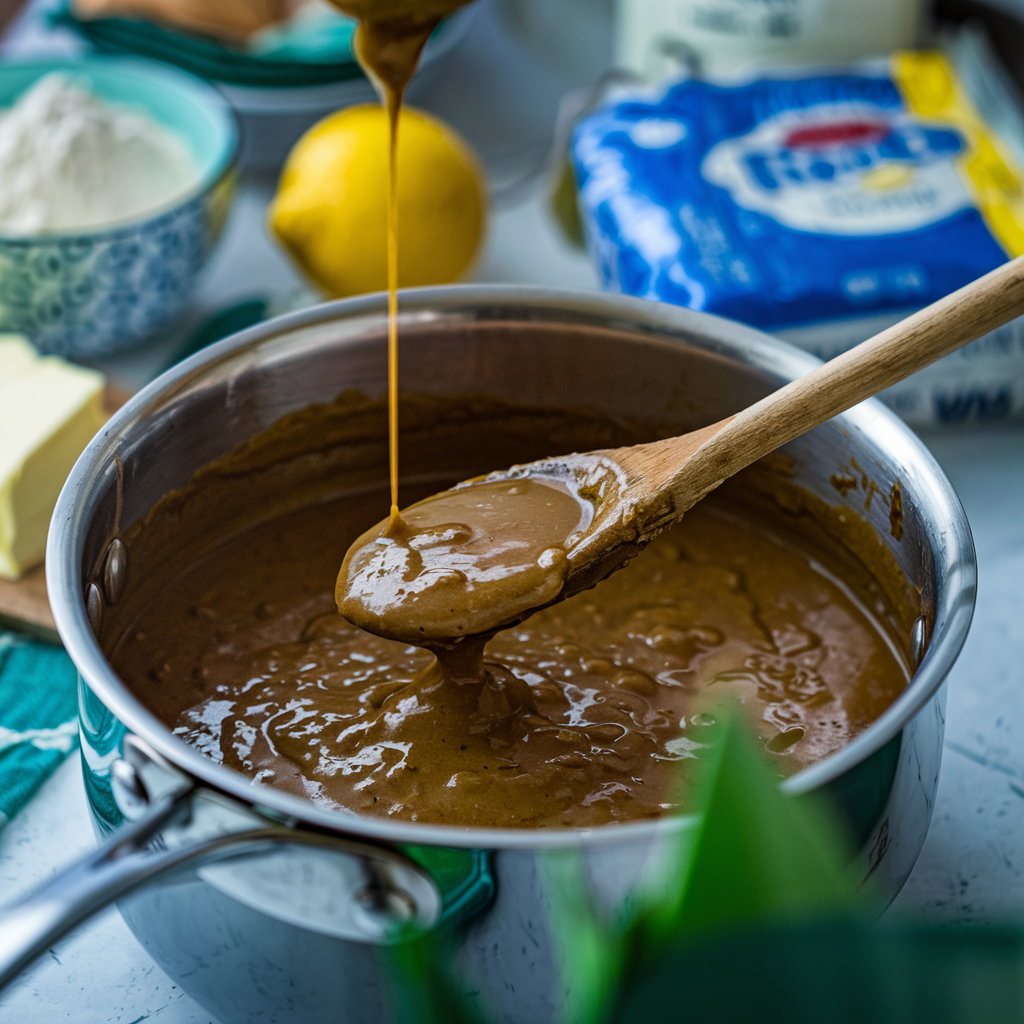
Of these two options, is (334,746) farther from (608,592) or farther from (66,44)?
(66,44)

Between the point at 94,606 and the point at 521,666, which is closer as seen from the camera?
the point at 94,606

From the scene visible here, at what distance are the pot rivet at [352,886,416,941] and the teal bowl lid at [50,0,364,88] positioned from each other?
1.21 meters

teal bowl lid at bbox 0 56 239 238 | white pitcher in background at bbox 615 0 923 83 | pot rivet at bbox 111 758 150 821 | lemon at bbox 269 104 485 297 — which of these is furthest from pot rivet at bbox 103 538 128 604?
white pitcher in background at bbox 615 0 923 83

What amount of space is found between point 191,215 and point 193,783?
2.80ft

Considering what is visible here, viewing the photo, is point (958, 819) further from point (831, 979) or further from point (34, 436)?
point (34, 436)

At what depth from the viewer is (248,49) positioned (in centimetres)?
173

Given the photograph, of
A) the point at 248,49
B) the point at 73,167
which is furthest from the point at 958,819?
the point at 248,49

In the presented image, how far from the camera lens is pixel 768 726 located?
2.97 ft

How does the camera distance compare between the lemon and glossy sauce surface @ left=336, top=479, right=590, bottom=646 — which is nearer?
glossy sauce surface @ left=336, top=479, right=590, bottom=646

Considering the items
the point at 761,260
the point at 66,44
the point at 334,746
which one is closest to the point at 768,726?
the point at 334,746

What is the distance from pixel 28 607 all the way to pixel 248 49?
3.20 ft

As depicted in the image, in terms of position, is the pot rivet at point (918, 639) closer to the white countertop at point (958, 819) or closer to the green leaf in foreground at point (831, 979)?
the white countertop at point (958, 819)

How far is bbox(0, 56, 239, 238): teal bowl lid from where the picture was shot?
1450 mm

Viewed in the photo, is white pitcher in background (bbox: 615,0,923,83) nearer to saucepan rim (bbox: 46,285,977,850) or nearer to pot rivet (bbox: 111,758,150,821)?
saucepan rim (bbox: 46,285,977,850)
